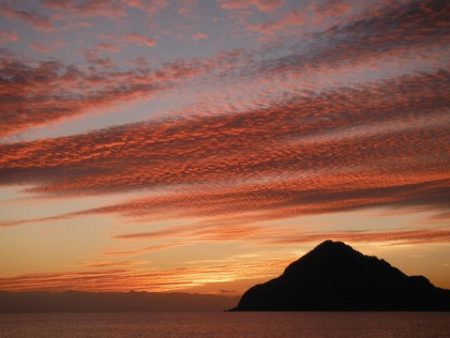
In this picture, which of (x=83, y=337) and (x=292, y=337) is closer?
(x=292, y=337)

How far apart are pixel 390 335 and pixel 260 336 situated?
36706 millimetres

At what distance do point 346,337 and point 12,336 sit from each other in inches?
3974

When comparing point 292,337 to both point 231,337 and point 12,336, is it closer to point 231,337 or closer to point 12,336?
point 231,337

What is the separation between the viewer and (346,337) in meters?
142

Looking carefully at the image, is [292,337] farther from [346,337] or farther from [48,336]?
[48,336]

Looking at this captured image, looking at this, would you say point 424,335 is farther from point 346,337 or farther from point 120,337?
point 120,337

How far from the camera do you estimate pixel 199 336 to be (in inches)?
6048

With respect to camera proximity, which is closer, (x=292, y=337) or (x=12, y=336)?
(x=292, y=337)

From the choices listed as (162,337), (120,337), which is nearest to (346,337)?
(162,337)

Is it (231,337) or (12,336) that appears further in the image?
(12,336)

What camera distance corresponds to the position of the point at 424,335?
145500 mm

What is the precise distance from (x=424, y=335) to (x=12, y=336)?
4832 inches

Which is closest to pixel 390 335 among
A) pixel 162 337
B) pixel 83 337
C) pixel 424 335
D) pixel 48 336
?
pixel 424 335

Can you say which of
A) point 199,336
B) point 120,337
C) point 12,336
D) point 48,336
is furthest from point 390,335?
point 12,336
